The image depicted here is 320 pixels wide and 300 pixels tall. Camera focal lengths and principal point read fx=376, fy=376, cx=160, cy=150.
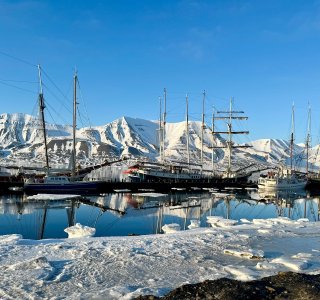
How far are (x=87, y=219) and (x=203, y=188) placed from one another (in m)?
57.3

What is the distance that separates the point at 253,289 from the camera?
12.0m

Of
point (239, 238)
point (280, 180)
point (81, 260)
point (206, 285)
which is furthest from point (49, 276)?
point (280, 180)

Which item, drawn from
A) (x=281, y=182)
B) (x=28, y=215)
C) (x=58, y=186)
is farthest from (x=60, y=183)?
(x=281, y=182)

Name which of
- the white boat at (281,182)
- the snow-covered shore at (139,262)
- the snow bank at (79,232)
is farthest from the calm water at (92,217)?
the white boat at (281,182)

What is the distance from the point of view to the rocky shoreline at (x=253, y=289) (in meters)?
11.4

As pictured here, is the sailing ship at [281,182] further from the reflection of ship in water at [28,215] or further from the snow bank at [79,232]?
the snow bank at [79,232]

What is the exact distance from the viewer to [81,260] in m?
15.8

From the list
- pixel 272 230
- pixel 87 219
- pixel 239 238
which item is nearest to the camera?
pixel 239 238

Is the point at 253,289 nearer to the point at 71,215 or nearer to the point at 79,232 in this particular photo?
the point at 79,232

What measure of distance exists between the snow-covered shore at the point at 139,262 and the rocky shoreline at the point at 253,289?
0.83 meters

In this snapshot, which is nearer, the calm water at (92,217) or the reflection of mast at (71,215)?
the calm water at (92,217)

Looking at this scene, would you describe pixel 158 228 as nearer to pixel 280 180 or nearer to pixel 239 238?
pixel 239 238

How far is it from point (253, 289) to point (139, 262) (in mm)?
5502

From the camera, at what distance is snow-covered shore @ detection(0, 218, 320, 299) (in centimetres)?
1252
